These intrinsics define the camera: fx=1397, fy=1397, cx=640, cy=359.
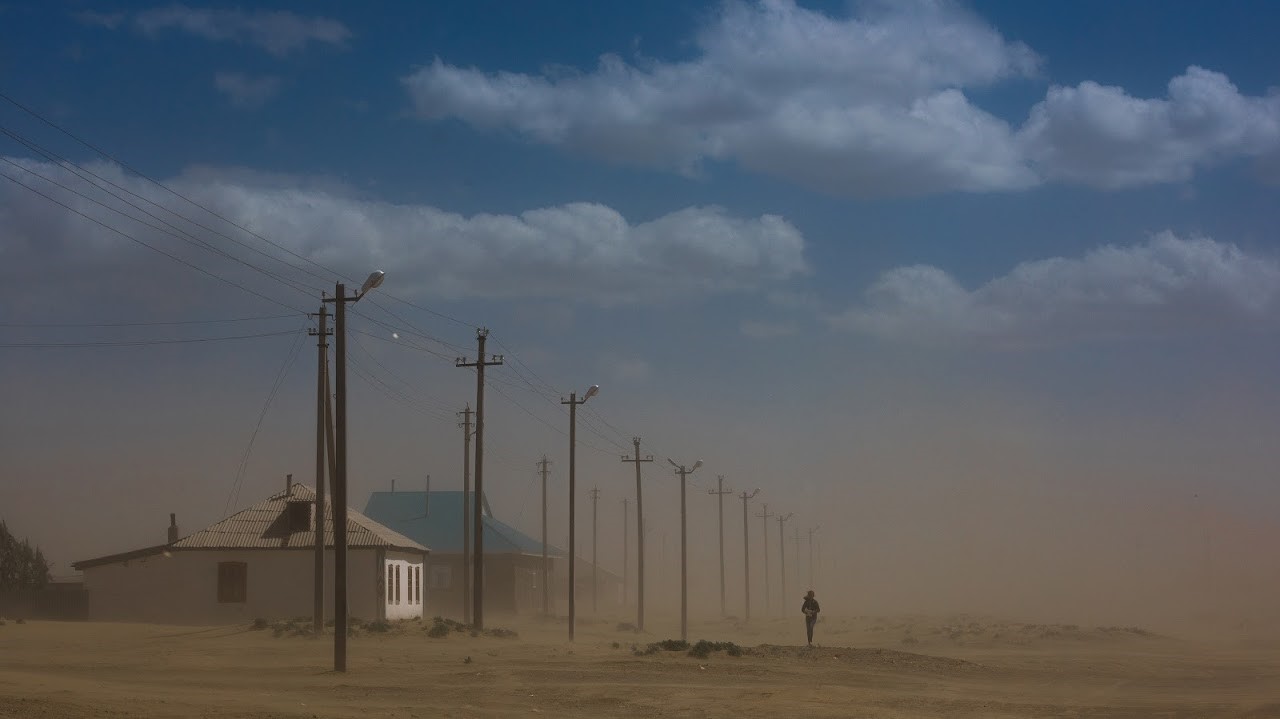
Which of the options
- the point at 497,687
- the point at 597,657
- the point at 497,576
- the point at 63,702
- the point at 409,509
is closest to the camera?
the point at 63,702

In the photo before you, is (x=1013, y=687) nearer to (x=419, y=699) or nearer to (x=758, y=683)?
(x=758, y=683)

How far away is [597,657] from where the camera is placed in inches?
1528

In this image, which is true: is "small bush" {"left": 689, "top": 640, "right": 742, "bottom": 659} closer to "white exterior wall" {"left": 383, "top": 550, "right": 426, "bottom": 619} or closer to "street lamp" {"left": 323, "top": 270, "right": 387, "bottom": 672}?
"street lamp" {"left": 323, "top": 270, "right": 387, "bottom": 672}

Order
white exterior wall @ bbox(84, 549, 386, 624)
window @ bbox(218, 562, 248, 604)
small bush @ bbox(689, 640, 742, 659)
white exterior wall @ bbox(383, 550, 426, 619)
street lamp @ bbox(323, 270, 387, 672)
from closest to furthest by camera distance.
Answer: street lamp @ bbox(323, 270, 387, 672) < small bush @ bbox(689, 640, 742, 659) < white exterior wall @ bbox(84, 549, 386, 624) < window @ bbox(218, 562, 248, 604) < white exterior wall @ bbox(383, 550, 426, 619)

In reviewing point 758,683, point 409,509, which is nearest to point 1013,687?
point 758,683

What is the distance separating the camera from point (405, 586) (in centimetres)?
5606

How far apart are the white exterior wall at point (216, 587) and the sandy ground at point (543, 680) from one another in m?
3.45

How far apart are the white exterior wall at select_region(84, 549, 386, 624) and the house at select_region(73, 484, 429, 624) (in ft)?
0.12

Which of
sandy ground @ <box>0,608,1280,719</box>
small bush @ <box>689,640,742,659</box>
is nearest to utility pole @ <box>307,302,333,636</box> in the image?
sandy ground @ <box>0,608,1280,719</box>

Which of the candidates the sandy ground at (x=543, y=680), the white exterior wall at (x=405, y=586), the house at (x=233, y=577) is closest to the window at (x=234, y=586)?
the house at (x=233, y=577)

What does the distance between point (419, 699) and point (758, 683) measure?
7.59 m

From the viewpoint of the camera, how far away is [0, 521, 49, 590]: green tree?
201ft

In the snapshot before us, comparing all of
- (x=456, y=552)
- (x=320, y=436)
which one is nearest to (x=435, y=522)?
(x=456, y=552)

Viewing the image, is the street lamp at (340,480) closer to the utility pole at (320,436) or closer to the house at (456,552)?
the utility pole at (320,436)
